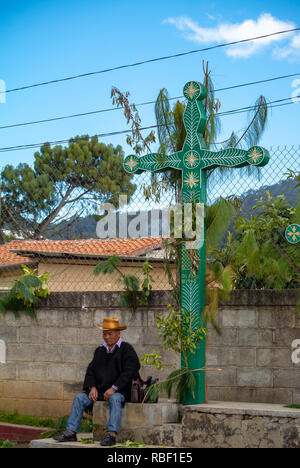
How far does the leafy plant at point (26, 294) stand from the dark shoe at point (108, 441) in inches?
92.4

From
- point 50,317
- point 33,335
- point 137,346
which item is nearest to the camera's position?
point 137,346

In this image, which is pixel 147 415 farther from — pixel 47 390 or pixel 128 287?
pixel 47 390

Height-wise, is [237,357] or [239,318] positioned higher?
[239,318]

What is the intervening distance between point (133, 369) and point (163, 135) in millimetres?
2409

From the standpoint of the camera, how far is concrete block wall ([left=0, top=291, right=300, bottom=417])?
6.62 metres

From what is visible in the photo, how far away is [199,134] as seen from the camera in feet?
22.5

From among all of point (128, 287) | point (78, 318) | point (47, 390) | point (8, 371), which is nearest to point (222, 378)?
point (128, 287)

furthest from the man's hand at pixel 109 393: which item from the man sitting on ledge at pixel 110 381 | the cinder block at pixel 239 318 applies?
the cinder block at pixel 239 318

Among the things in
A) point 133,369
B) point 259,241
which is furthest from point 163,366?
point 259,241

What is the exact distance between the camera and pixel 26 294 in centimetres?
807

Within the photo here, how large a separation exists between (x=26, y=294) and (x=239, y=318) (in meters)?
2.65

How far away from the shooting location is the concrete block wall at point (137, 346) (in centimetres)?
662

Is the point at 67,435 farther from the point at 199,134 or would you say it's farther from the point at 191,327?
the point at 199,134

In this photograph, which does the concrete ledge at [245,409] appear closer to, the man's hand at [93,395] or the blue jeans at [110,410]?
the blue jeans at [110,410]
